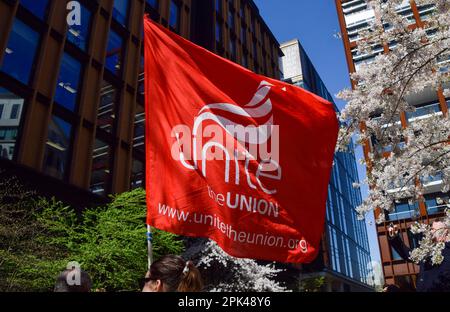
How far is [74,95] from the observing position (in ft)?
57.2

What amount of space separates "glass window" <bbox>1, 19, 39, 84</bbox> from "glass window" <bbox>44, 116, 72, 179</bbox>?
208 centimetres

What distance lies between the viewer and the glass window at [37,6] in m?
15.7

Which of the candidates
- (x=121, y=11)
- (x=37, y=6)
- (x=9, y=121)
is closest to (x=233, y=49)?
(x=121, y=11)

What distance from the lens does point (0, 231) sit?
899 cm

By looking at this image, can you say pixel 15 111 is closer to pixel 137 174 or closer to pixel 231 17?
pixel 137 174

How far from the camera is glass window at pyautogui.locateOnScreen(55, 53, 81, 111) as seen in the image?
16.6 metres

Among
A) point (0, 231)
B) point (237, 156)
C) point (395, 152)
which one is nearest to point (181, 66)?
point (237, 156)

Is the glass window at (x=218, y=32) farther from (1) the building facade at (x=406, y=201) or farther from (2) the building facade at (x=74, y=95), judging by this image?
(1) the building facade at (x=406, y=201)

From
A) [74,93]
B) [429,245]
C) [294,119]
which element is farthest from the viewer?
[74,93]

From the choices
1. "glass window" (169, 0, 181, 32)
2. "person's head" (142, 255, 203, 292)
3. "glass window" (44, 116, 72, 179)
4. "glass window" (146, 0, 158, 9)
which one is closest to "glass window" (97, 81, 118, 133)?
"glass window" (44, 116, 72, 179)

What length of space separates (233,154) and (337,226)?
62648 mm

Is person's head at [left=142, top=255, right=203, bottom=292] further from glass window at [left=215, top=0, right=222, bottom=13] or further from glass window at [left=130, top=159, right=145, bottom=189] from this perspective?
glass window at [left=215, top=0, right=222, bottom=13]

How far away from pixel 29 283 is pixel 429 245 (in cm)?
1036
